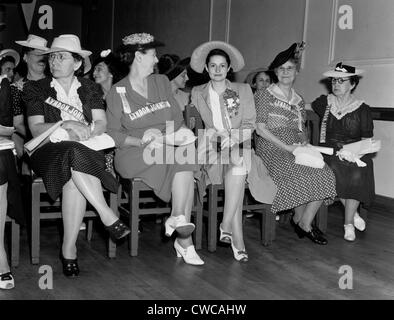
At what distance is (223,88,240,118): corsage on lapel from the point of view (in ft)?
10.5

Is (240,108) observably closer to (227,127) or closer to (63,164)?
(227,127)

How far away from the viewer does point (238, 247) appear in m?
2.98

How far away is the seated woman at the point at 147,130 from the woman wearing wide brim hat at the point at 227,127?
0.71 feet

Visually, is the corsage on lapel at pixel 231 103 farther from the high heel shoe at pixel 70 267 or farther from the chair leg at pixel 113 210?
the high heel shoe at pixel 70 267

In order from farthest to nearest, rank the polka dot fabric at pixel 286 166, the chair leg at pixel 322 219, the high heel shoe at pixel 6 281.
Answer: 1. the chair leg at pixel 322 219
2. the polka dot fabric at pixel 286 166
3. the high heel shoe at pixel 6 281

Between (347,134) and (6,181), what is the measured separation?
7.69ft

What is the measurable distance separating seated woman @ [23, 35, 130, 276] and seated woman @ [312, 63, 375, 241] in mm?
1642

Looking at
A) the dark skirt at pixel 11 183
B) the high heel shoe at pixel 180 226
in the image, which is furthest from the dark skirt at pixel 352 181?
the dark skirt at pixel 11 183

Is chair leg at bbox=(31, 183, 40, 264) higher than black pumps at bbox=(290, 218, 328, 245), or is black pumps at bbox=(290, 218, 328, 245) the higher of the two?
chair leg at bbox=(31, 183, 40, 264)

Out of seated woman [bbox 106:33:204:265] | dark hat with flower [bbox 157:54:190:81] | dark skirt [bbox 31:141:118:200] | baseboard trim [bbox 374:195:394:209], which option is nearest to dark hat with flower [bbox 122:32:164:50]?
seated woman [bbox 106:33:204:265]

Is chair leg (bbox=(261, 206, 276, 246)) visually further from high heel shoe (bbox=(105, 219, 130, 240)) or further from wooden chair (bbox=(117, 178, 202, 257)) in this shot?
high heel shoe (bbox=(105, 219, 130, 240))

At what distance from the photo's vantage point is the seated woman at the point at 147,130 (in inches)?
113

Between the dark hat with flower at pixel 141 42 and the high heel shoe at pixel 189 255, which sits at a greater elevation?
the dark hat with flower at pixel 141 42

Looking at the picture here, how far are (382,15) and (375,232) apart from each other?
1.83m
